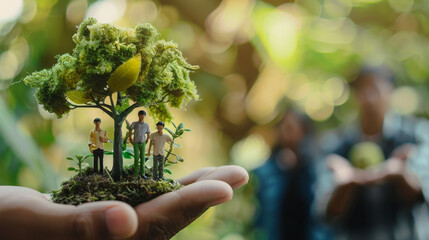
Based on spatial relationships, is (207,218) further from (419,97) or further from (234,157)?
(419,97)

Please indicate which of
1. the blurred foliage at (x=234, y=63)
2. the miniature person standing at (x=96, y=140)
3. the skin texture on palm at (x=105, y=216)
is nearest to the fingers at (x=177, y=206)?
the skin texture on palm at (x=105, y=216)

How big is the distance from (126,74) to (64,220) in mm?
291

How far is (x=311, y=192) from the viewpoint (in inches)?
72.7

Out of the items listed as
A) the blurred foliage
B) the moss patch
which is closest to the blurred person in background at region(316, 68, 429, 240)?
the blurred foliage

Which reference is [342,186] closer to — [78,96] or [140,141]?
[140,141]

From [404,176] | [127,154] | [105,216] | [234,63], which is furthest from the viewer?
[234,63]

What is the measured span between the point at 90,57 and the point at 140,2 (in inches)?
50.2

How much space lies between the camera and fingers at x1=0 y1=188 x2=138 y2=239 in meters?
0.54

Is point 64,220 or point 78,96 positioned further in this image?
point 78,96

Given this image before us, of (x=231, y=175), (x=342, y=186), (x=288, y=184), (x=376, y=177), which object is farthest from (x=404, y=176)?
(x=231, y=175)

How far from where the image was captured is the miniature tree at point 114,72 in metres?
0.74

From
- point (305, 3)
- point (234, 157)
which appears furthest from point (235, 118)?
point (305, 3)

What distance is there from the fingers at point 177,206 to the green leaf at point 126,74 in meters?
0.24

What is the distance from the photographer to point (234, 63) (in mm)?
2031
